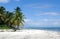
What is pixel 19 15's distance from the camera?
70312 millimetres

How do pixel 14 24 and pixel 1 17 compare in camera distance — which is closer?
pixel 1 17

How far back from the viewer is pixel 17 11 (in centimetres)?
7112

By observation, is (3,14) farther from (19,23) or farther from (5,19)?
(19,23)

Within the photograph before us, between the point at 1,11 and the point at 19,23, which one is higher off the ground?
the point at 1,11

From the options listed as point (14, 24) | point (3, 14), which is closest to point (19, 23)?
point (14, 24)

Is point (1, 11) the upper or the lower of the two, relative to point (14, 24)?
upper

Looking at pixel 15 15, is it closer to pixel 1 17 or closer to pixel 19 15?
pixel 19 15

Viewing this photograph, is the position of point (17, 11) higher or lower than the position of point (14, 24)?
higher

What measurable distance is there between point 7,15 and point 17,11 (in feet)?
13.5

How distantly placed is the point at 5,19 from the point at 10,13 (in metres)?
3.75

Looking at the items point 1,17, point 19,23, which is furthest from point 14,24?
point 1,17

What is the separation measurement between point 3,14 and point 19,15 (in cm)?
605

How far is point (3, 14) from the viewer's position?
68.9m

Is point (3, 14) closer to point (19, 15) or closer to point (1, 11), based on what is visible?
point (1, 11)
